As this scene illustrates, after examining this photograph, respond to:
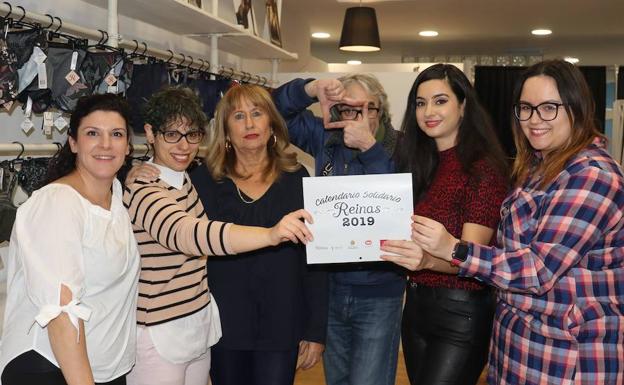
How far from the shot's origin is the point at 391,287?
7.62 ft

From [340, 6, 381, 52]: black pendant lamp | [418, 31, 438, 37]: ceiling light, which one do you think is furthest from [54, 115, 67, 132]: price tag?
[418, 31, 438, 37]: ceiling light

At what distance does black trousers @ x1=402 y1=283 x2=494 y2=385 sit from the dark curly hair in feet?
3.03

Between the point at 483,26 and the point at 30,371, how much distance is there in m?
7.38

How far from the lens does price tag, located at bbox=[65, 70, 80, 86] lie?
2463 mm

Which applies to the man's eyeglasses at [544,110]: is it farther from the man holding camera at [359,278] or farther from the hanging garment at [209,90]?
the hanging garment at [209,90]

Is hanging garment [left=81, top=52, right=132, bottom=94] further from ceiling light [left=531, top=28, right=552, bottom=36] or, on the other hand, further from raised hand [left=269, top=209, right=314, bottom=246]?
ceiling light [left=531, top=28, right=552, bottom=36]

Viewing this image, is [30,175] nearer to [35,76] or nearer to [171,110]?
[35,76]

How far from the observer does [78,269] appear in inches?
63.5

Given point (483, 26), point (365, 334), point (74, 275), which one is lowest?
point (365, 334)

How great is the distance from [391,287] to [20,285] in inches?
48.3

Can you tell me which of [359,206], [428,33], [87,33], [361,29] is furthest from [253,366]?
[428,33]

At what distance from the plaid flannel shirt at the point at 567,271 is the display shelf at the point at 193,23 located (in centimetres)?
213

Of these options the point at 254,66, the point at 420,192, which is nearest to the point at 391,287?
the point at 420,192

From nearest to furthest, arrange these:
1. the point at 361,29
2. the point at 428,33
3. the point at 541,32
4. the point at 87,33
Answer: the point at 87,33 < the point at 361,29 < the point at 541,32 < the point at 428,33
